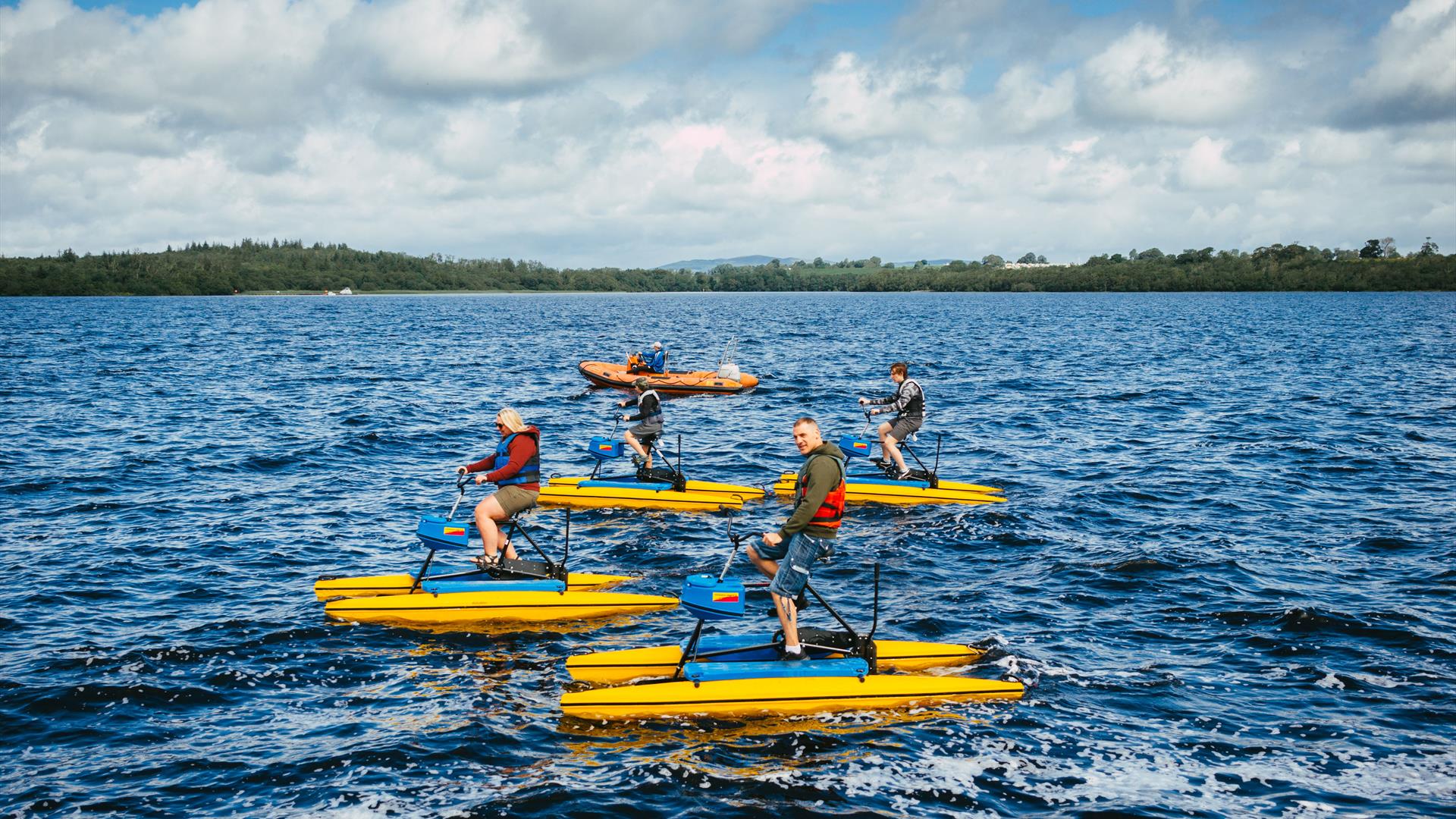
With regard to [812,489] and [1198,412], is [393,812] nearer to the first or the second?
[812,489]

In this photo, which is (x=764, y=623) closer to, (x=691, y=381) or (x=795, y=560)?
(x=795, y=560)

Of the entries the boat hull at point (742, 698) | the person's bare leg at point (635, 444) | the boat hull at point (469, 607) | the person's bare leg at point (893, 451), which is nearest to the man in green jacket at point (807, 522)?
the boat hull at point (742, 698)

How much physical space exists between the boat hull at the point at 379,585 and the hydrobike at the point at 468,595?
0.01m

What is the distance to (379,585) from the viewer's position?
1468 cm

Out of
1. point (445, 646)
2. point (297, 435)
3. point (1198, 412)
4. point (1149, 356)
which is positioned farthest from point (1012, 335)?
point (445, 646)

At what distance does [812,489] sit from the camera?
10.8 meters

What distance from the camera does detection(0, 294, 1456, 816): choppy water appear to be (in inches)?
385

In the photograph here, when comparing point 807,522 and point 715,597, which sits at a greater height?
point 807,522

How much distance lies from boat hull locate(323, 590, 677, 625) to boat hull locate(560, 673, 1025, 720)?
9.44 feet

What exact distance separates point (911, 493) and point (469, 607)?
418 inches

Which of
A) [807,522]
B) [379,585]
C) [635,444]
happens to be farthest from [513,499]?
[635,444]

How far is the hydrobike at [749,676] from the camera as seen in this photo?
11133 millimetres

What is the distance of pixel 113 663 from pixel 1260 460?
25170 millimetres

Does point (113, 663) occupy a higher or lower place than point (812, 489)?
lower
